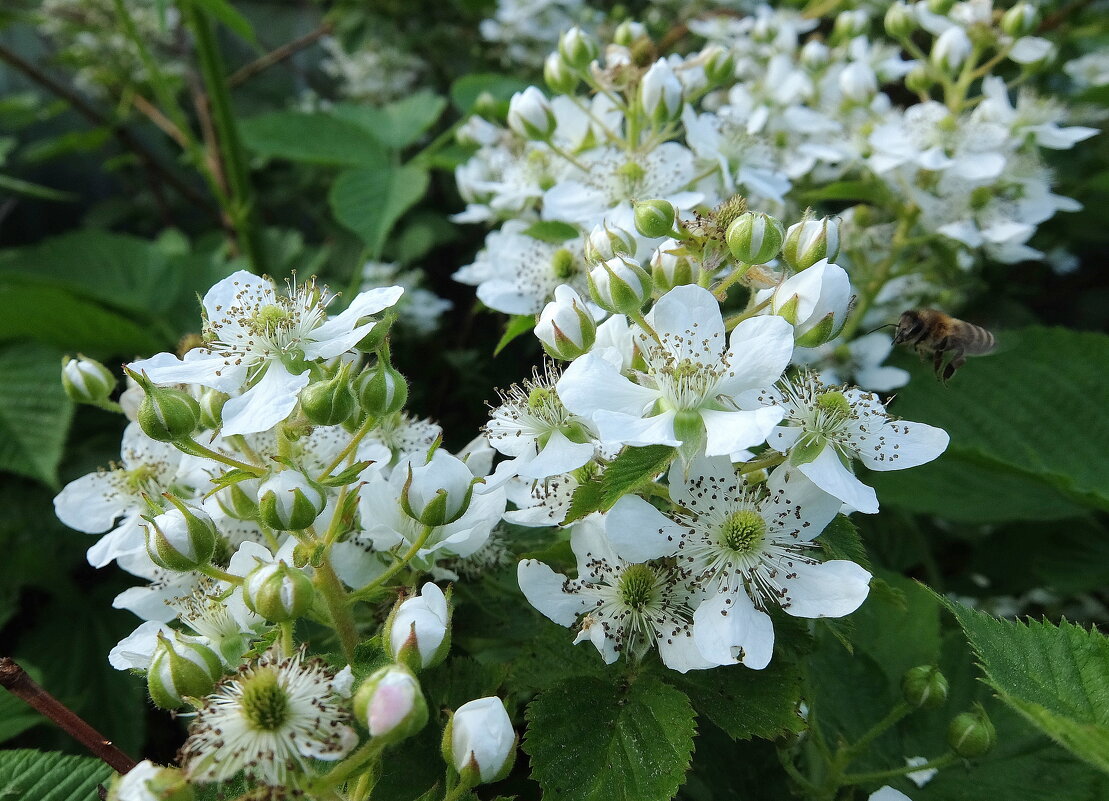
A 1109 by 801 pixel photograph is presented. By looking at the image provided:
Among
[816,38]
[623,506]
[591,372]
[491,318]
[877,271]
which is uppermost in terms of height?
[591,372]

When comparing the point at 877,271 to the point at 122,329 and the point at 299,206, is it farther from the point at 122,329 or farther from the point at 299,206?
the point at 299,206

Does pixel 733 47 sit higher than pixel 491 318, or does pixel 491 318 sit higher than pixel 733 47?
pixel 733 47

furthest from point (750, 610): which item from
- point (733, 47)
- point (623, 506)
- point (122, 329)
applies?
point (733, 47)

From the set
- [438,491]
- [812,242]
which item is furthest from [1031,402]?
[438,491]

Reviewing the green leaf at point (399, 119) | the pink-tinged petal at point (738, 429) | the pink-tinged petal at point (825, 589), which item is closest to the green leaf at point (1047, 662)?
the pink-tinged petal at point (825, 589)

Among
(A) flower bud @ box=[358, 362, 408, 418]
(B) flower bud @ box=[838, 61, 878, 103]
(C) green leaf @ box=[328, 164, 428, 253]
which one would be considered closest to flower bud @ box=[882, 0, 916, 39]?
(B) flower bud @ box=[838, 61, 878, 103]

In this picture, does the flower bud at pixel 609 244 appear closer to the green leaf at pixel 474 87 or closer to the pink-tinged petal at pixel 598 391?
the pink-tinged petal at pixel 598 391

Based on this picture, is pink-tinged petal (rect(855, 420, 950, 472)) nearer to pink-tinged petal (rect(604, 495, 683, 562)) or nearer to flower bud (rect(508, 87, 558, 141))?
pink-tinged petal (rect(604, 495, 683, 562))

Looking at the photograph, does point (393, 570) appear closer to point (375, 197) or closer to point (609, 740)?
point (609, 740)
